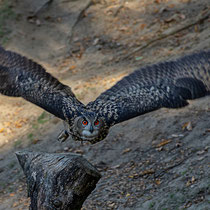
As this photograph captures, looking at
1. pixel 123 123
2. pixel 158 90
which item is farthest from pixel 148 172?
pixel 123 123

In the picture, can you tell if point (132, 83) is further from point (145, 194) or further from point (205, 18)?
point (205, 18)

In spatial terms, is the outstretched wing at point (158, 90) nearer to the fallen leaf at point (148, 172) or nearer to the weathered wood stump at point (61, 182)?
the weathered wood stump at point (61, 182)

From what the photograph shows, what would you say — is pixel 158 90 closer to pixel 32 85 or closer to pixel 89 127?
pixel 89 127

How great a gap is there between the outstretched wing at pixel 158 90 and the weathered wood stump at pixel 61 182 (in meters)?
0.88

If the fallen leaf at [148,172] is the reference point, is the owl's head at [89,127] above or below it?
above

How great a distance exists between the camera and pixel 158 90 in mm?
4426

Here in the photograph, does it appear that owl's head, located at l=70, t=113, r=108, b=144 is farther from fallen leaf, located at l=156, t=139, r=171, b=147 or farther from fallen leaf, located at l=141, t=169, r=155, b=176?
fallen leaf, located at l=156, t=139, r=171, b=147

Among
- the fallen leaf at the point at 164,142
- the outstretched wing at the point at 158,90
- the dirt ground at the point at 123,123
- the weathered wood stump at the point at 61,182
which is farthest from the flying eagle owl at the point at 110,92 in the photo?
the fallen leaf at the point at 164,142

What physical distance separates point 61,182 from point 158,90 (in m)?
1.74

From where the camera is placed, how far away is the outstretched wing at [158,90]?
427cm

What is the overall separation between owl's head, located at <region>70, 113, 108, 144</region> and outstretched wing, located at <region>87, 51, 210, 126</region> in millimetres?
98

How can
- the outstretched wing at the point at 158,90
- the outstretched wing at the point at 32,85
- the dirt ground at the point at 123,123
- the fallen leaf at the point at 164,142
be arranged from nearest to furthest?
1. the outstretched wing at the point at 158,90
2. the outstretched wing at the point at 32,85
3. the dirt ground at the point at 123,123
4. the fallen leaf at the point at 164,142

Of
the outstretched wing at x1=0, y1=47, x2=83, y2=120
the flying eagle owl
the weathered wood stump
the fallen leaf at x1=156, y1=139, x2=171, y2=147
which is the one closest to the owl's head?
the flying eagle owl

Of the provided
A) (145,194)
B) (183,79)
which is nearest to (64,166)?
(145,194)
